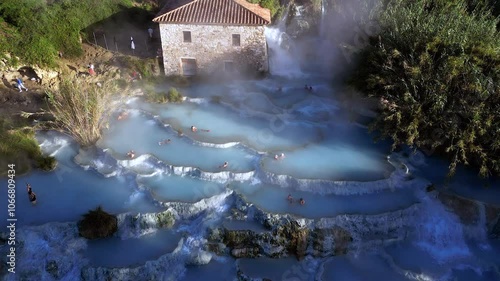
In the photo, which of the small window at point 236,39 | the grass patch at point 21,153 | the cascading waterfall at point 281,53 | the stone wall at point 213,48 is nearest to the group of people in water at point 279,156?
the stone wall at point 213,48

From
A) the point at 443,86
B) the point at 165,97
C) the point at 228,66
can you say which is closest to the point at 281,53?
the point at 228,66

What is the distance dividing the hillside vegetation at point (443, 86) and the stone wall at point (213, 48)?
1042 cm

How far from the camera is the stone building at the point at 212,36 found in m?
33.7

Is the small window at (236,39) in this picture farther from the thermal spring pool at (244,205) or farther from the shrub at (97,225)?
the shrub at (97,225)

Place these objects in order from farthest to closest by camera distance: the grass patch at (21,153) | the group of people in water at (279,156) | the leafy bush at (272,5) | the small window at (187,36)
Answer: the leafy bush at (272,5) → the small window at (187,36) → the group of people in water at (279,156) → the grass patch at (21,153)

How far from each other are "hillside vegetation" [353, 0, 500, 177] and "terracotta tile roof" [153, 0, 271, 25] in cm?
1062

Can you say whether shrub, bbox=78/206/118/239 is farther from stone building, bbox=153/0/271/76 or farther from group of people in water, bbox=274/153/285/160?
Result: stone building, bbox=153/0/271/76

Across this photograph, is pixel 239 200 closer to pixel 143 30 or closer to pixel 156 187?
pixel 156 187

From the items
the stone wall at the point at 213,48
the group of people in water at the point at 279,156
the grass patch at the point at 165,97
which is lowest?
the group of people in water at the point at 279,156

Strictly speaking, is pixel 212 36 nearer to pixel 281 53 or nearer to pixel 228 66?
pixel 228 66

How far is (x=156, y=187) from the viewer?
1033 inches

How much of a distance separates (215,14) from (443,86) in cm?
1893

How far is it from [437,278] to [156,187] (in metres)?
17.6

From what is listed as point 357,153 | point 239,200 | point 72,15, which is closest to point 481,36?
point 357,153
